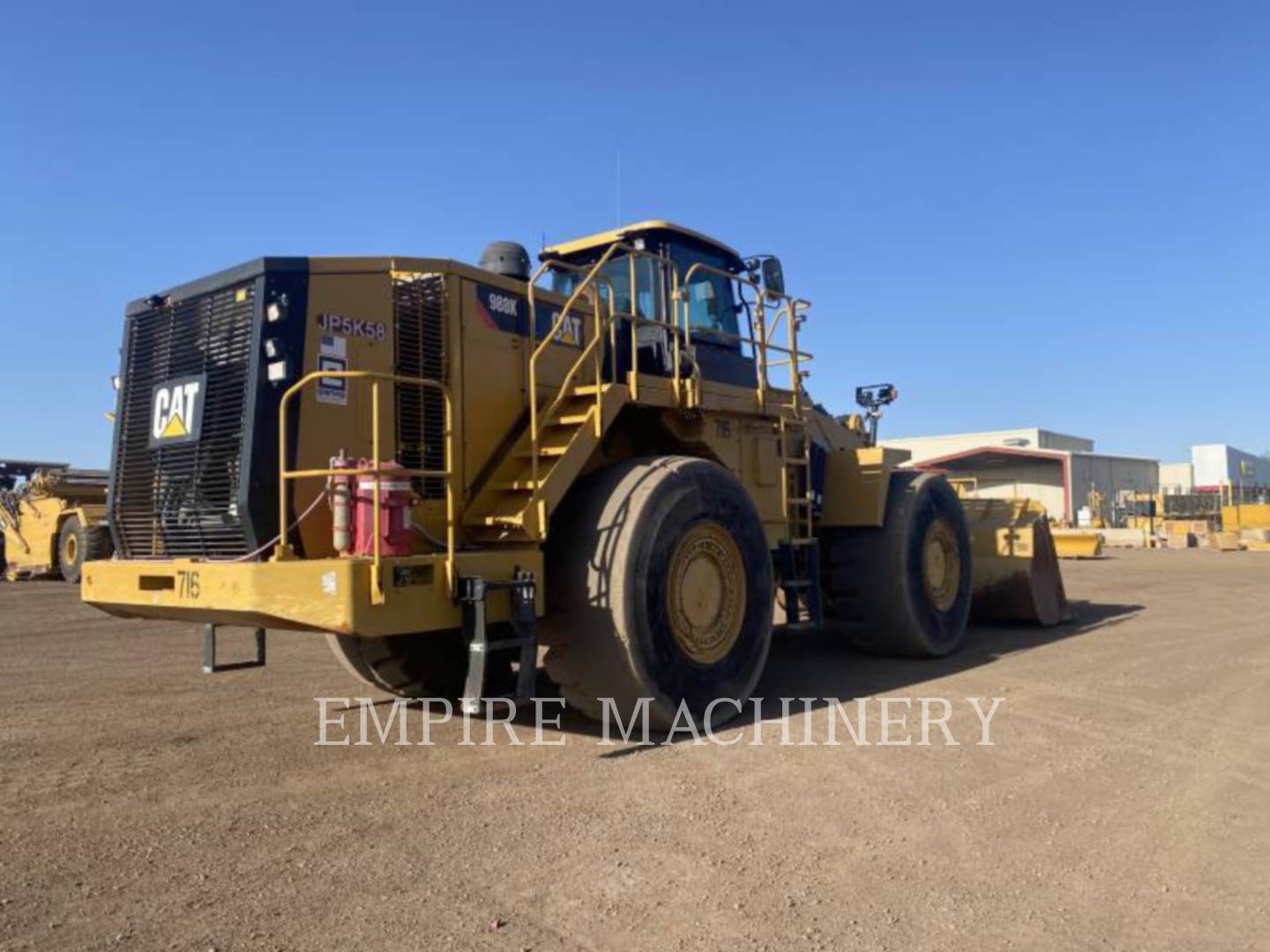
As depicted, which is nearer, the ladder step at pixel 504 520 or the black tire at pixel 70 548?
the ladder step at pixel 504 520

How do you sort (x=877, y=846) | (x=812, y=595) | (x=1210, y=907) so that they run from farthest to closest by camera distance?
1. (x=812, y=595)
2. (x=877, y=846)
3. (x=1210, y=907)

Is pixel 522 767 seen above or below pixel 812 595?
below

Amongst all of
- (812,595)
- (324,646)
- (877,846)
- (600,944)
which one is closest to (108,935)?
(600,944)

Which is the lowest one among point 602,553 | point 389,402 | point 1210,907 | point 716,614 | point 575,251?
point 1210,907

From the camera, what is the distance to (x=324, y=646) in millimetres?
10875

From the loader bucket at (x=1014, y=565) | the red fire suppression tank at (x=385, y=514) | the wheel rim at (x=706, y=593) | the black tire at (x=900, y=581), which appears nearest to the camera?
the red fire suppression tank at (x=385, y=514)

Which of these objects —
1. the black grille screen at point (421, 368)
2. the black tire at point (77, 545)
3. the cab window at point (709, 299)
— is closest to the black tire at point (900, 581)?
the cab window at point (709, 299)

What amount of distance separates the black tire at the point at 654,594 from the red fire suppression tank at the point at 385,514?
1.24 m

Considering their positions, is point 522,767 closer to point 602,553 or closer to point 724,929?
point 602,553

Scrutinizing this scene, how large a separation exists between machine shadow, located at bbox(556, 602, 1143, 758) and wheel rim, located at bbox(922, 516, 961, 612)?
542mm

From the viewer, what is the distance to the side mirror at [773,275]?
8.36 meters

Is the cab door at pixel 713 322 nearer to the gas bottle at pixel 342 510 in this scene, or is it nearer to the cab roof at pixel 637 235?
the cab roof at pixel 637 235

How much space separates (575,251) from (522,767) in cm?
467

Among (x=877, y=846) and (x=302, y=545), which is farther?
(x=302, y=545)
